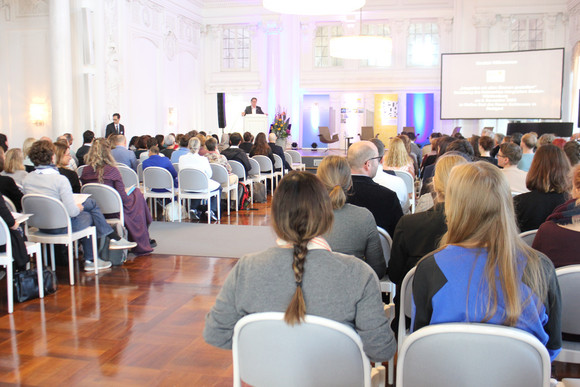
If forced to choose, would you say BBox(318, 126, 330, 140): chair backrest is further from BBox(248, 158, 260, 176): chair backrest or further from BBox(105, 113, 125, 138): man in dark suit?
BBox(248, 158, 260, 176): chair backrest

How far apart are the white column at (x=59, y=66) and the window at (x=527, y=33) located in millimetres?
12187

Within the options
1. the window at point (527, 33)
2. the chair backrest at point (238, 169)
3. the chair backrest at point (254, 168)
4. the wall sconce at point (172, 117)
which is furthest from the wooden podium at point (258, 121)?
the window at point (527, 33)

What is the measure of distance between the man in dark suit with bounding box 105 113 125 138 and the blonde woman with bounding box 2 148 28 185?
6.38 metres

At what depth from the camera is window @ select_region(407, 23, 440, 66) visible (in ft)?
54.9

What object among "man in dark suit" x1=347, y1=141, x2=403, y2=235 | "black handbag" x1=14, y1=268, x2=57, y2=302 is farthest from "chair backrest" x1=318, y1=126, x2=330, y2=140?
"man in dark suit" x1=347, y1=141, x2=403, y2=235

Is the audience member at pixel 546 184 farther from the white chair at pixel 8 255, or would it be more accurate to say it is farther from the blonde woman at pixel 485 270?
the white chair at pixel 8 255

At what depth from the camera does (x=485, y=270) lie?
172 centimetres

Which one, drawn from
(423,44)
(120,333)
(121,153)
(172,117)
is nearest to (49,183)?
(120,333)

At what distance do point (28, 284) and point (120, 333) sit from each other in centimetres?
123

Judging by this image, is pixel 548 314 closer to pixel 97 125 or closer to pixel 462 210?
pixel 462 210

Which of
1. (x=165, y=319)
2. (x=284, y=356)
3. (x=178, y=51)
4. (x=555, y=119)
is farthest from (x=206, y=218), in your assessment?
(x=555, y=119)

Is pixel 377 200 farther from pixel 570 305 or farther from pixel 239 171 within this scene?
pixel 239 171

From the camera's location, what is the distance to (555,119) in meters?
15.2

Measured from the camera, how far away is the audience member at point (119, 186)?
5676 millimetres
